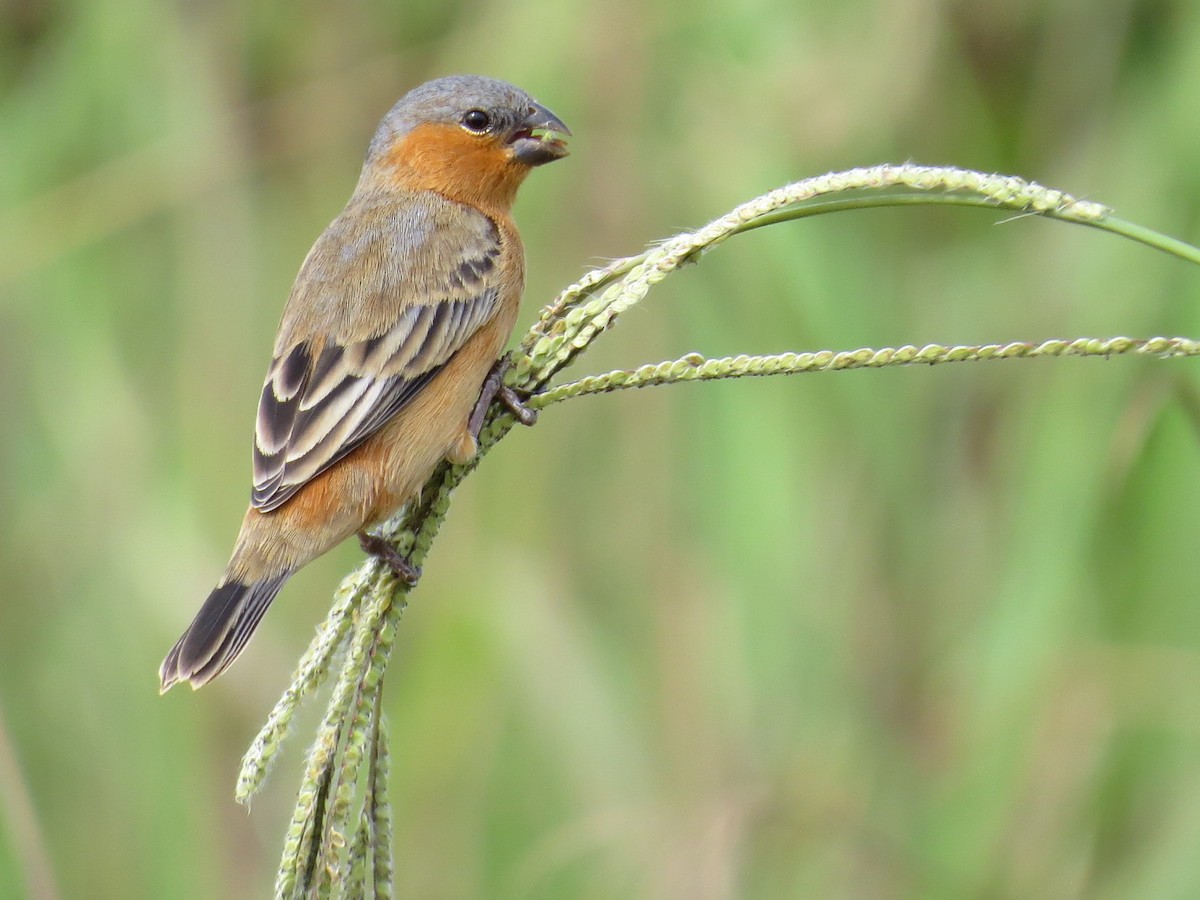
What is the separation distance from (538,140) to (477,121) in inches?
7.5

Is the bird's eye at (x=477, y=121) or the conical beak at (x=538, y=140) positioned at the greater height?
the bird's eye at (x=477, y=121)

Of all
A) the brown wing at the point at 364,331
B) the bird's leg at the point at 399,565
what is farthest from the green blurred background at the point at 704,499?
the bird's leg at the point at 399,565

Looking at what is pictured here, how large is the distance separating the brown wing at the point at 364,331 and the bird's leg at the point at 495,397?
4.4 inches

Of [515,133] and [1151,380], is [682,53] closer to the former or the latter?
[515,133]

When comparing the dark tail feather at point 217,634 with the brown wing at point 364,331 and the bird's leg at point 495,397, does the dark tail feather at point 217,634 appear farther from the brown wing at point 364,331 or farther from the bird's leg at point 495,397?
the bird's leg at point 495,397

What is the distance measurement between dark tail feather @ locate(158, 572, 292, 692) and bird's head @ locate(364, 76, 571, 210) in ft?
4.65

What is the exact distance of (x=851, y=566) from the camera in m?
3.50

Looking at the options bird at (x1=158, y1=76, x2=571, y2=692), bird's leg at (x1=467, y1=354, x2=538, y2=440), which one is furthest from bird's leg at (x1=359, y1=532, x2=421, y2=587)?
bird's leg at (x1=467, y1=354, x2=538, y2=440)

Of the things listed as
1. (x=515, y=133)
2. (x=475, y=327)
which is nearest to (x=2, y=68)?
(x=515, y=133)

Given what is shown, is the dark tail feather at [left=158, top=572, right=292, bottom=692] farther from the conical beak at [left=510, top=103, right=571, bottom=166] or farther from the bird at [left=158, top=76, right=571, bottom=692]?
the conical beak at [left=510, top=103, right=571, bottom=166]

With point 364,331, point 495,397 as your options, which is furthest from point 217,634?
point 364,331

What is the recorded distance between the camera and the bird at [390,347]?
291cm

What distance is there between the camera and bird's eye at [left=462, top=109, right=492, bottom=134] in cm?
383

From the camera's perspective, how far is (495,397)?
2992 mm
